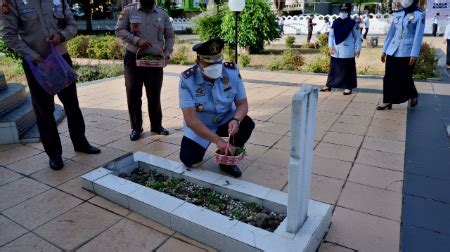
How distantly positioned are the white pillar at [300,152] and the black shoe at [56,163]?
233 cm

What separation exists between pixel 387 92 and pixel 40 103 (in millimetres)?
4484

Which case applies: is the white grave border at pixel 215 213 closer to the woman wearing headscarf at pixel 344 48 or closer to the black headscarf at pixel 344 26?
the woman wearing headscarf at pixel 344 48

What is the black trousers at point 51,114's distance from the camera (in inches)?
123

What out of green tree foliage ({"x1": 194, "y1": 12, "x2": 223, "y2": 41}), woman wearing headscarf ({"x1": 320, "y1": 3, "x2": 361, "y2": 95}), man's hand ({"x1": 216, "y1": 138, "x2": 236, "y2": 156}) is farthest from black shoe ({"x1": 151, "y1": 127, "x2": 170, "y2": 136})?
green tree foliage ({"x1": 194, "y1": 12, "x2": 223, "y2": 41})

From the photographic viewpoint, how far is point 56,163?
131 inches

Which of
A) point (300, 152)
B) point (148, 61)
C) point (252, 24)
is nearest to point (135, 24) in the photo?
point (148, 61)

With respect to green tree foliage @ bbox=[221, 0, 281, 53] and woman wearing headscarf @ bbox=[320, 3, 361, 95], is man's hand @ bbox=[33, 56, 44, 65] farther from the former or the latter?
green tree foliage @ bbox=[221, 0, 281, 53]

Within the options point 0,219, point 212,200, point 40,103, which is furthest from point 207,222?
point 40,103

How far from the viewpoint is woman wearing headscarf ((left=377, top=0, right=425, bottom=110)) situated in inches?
183

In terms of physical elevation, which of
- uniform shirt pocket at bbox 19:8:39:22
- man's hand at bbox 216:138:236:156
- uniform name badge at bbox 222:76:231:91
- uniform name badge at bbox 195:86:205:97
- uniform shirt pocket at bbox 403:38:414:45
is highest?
uniform shirt pocket at bbox 19:8:39:22

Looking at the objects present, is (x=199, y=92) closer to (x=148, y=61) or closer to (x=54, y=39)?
(x=148, y=61)

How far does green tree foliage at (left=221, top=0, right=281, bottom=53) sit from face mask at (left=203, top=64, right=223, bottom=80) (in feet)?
30.9

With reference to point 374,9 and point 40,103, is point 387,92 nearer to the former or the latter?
point 40,103

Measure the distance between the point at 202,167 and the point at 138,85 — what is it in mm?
1362
